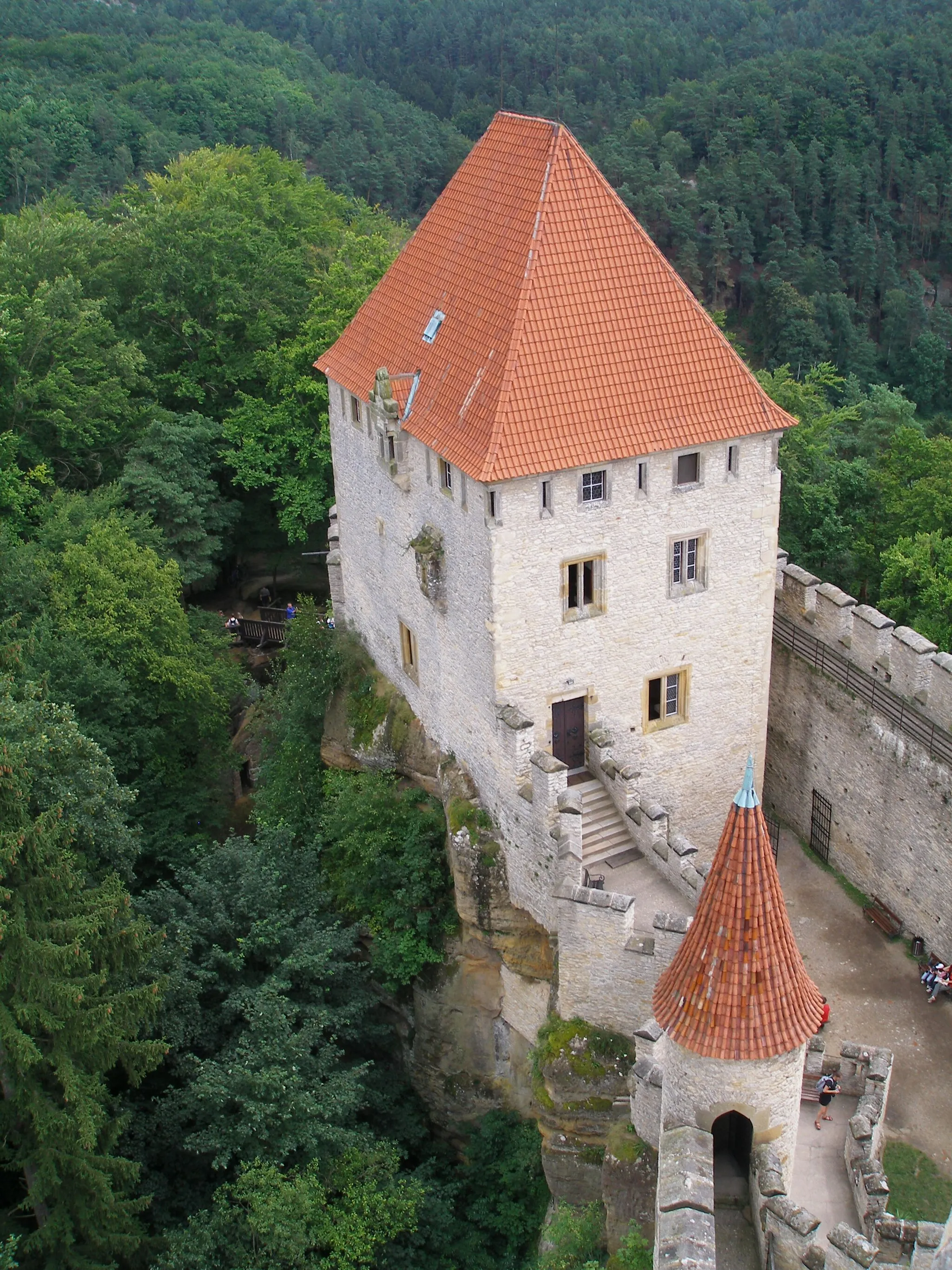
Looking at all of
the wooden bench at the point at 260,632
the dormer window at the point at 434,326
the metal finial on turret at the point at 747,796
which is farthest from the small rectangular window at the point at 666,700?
the wooden bench at the point at 260,632

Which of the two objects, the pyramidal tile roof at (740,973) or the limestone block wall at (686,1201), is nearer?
the limestone block wall at (686,1201)

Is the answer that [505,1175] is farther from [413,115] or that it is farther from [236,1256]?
[413,115]

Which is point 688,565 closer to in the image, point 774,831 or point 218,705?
point 774,831

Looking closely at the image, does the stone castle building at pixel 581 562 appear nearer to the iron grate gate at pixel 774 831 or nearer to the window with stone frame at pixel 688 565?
the window with stone frame at pixel 688 565

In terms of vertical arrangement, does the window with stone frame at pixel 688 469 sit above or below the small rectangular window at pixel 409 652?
above

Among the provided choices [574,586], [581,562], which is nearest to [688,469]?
[581,562]

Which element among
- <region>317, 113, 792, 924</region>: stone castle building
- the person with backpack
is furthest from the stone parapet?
the person with backpack
